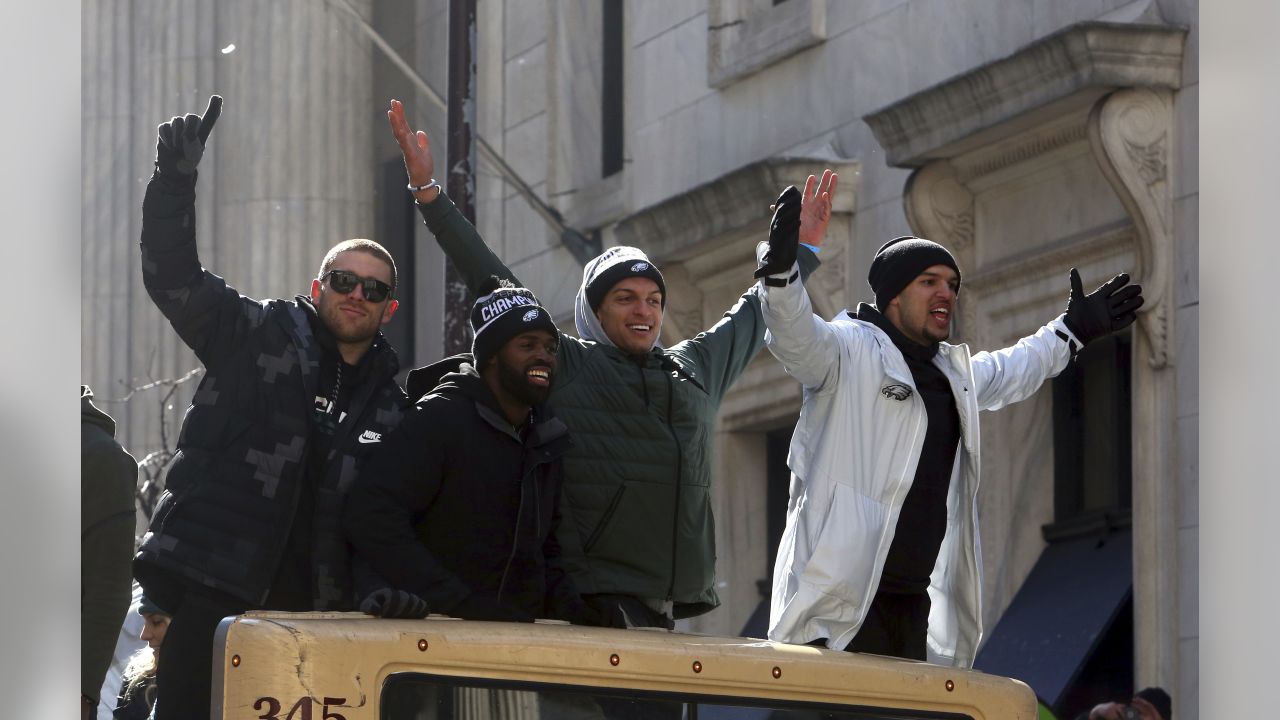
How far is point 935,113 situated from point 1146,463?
242cm

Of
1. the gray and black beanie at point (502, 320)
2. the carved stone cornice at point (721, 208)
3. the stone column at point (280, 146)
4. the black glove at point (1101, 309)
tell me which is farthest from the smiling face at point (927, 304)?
the stone column at point (280, 146)

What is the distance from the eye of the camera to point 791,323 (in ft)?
21.5

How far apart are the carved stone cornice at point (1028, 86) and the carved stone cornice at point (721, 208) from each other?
3.07ft

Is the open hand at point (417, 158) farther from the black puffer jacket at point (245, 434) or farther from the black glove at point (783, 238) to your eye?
the black glove at point (783, 238)

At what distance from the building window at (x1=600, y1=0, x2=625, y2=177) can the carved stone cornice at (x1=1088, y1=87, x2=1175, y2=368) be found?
6934mm

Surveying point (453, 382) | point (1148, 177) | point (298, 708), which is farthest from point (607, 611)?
point (1148, 177)

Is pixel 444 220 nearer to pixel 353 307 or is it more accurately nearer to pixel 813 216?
pixel 353 307

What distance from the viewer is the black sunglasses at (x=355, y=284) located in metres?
6.25

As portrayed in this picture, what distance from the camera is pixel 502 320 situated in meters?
5.88

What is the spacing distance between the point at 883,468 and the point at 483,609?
1.58 metres

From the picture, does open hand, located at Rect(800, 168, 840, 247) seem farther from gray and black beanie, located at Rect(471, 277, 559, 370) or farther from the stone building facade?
the stone building facade
